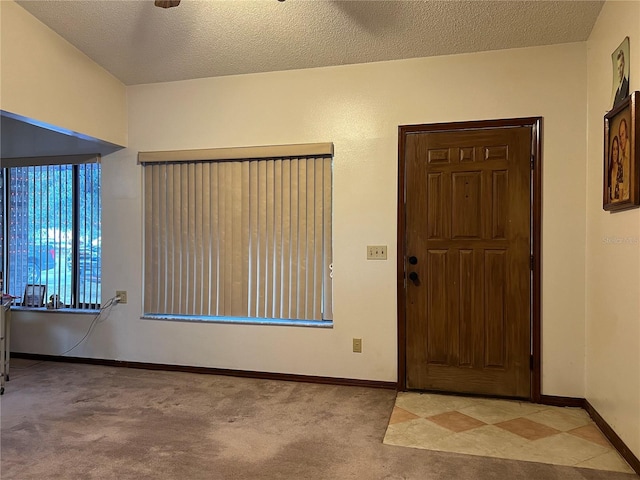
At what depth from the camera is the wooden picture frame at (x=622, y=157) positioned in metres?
1.99

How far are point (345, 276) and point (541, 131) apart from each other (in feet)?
5.66

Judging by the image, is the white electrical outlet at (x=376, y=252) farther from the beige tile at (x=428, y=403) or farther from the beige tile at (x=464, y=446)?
the beige tile at (x=464, y=446)

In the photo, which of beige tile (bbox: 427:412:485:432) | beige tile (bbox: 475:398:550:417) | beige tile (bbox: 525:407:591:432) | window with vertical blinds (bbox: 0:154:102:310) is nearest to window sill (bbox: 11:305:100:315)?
window with vertical blinds (bbox: 0:154:102:310)

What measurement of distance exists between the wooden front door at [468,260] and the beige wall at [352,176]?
14cm

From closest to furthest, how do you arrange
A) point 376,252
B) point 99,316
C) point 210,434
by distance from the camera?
1. point 210,434
2. point 376,252
3. point 99,316

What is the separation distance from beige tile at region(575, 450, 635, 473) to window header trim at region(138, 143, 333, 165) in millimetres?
2477

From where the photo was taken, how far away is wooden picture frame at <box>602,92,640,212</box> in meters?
1.99

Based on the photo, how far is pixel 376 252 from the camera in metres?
3.17

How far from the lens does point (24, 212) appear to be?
13.3 feet

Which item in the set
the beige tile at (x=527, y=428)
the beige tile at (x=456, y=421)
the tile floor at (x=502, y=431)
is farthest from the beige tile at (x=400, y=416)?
the beige tile at (x=527, y=428)

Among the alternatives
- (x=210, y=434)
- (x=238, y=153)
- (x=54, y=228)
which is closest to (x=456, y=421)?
(x=210, y=434)

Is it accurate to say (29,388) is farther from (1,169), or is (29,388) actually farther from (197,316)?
(1,169)

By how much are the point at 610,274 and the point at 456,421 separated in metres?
1.26

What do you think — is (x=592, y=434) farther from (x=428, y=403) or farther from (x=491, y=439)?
(x=428, y=403)
